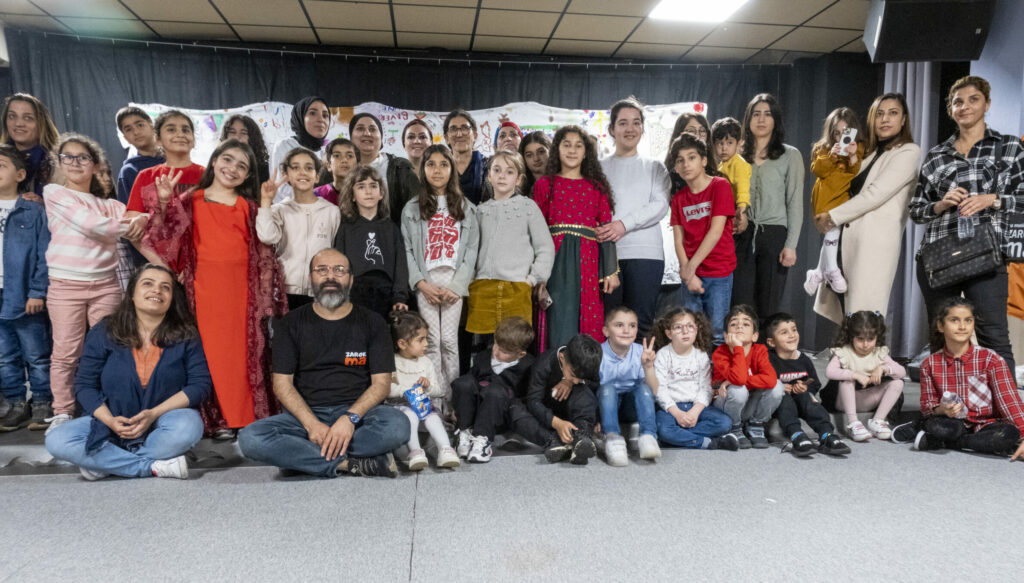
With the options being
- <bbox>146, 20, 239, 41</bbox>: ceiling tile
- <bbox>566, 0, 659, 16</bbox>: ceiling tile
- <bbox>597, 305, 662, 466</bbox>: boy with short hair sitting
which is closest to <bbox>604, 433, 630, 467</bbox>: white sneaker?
<bbox>597, 305, 662, 466</bbox>: boy with short hair sitting

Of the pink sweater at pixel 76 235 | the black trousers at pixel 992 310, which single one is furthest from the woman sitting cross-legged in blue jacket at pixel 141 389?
the black trousers at pixel 992 310

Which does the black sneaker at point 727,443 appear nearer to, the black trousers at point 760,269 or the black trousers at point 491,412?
the black trousers at point 491,412

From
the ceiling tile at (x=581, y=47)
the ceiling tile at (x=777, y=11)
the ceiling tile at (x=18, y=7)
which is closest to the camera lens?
the ceiling tile at (x=18, y=7)

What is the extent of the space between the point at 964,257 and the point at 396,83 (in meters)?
4.31

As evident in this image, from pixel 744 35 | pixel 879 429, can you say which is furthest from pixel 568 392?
pixel 744 35

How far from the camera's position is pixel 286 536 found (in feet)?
5.76

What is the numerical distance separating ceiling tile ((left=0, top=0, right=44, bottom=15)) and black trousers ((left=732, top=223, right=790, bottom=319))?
16.8 ft

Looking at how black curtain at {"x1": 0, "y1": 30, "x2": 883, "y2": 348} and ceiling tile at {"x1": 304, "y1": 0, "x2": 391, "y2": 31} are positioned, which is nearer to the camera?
ceiling tile at {"x1": 304, "y1": 0, "x2": 391, "y2": 31}

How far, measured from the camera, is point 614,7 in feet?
15.0

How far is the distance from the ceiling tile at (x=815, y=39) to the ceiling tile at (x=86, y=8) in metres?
5.15

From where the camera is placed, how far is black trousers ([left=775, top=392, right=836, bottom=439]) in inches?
105

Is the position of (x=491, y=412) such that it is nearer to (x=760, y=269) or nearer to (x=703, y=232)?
(x=703, y=232)

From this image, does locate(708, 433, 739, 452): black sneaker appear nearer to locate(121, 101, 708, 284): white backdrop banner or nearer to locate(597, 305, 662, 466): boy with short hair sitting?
locate(597, 305, 662, 466): boy with short hair sitting

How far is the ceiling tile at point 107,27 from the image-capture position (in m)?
4.71
